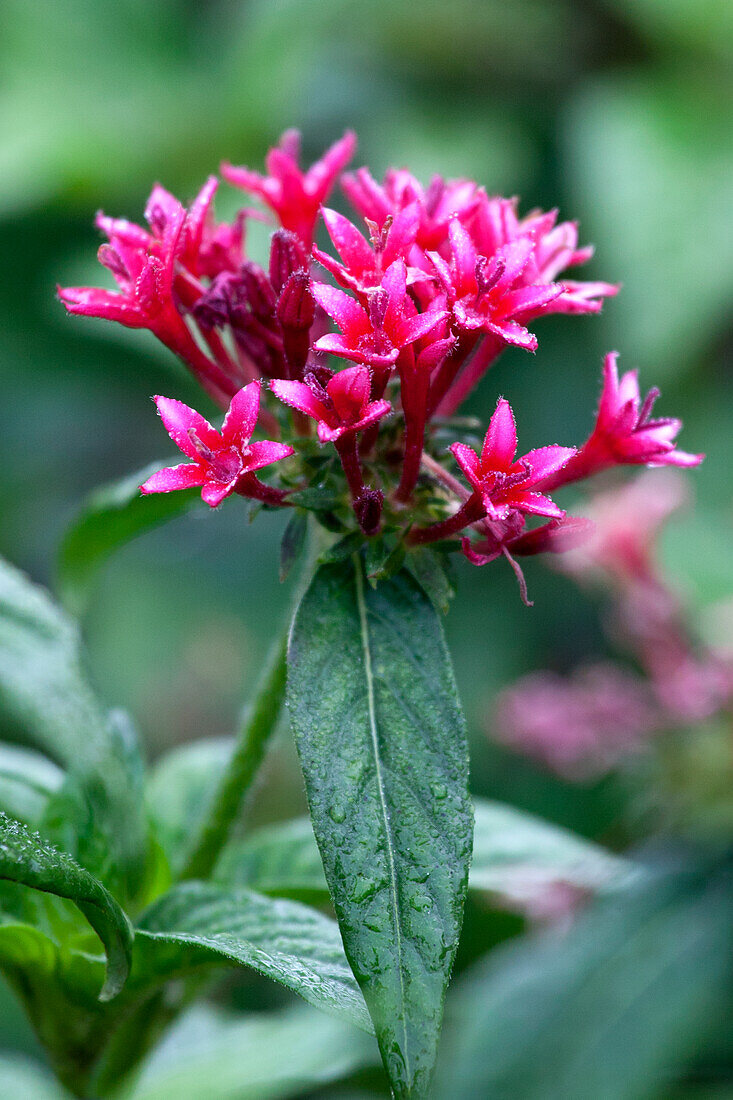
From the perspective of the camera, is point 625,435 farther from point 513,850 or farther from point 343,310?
point 513,850

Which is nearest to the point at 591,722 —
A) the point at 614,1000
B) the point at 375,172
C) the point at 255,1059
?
the point at 614,1000

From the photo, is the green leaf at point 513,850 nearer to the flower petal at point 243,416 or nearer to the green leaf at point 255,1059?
the green leaf at point 255,1059

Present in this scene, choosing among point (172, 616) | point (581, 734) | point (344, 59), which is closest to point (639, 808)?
point (581, 734)

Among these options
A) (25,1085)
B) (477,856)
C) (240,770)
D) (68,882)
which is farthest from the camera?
(25,1085)

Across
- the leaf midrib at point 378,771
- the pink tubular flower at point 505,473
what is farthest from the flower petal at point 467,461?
the leaf midrib at point 378,771

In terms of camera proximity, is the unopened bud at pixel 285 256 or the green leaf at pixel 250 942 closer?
the green leaf at pixel 250 942

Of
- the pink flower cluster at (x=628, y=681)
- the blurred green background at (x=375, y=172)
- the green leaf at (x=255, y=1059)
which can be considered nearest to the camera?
the green leaf at (x=255, y=1059)
